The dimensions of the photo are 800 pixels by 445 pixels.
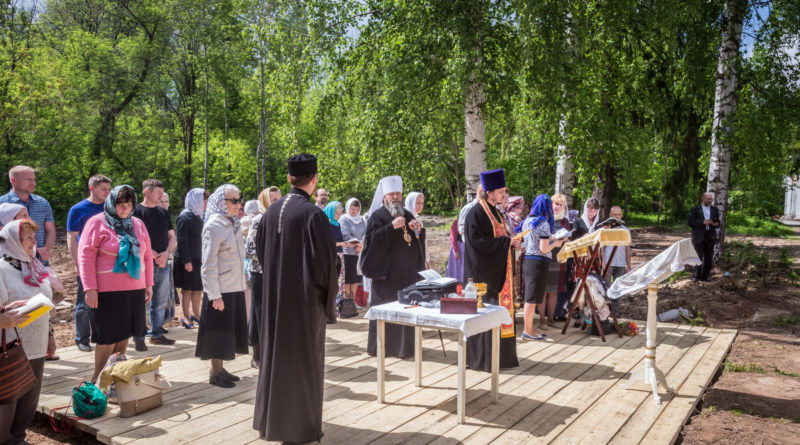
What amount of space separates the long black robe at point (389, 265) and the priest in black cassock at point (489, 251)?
794mm

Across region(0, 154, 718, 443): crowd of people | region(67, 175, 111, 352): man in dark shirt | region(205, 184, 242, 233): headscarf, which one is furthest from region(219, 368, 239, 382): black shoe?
region(67, 175, 111, 352): man in dark shirt

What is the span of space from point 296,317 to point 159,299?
353cm

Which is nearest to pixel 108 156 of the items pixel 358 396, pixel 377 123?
pixel 377 123

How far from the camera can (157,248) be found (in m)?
6.48

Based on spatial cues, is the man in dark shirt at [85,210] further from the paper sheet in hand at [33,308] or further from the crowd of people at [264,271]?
the paper sheet in hand at [33,308]

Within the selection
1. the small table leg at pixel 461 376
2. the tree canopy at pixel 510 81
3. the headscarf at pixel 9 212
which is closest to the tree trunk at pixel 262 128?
the tree canopy at pixel 510 81

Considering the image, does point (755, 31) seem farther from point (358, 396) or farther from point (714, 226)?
point (358, 396)

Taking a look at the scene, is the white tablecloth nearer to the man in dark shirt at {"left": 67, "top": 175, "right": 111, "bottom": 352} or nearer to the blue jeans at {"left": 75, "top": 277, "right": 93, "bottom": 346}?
the man in dark shirt at {"left": 67, "top": 175, "right": 111, "bottom": 352}

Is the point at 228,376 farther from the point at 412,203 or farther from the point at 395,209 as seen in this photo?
the point at 412,203

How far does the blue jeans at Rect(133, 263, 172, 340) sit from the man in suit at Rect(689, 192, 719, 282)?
9.37m

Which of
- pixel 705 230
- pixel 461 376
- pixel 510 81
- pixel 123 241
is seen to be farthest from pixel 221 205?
pixel 705 230

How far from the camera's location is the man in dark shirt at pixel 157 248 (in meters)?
6.40

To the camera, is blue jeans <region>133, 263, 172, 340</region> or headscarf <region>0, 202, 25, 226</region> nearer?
headscarf <region>0, 202, 25, 226</region>

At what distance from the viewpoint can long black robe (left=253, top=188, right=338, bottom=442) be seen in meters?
3.75
